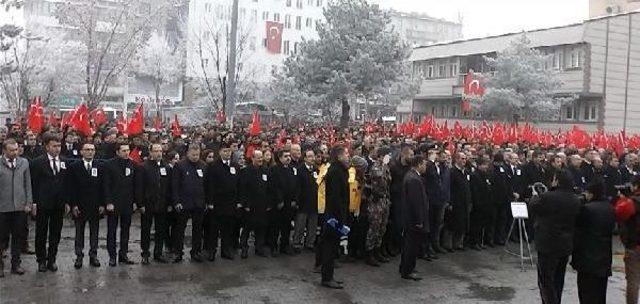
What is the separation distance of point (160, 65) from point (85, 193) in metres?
56.9

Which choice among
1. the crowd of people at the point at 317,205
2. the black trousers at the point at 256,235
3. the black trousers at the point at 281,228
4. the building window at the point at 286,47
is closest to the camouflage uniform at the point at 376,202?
the crowd of people at the point at 317,205

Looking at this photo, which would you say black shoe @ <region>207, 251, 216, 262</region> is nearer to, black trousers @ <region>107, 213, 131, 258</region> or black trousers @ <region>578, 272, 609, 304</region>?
black trousers @ <region>107, 213, 131, 258</region>

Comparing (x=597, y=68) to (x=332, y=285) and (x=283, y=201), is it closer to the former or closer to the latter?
(x=283, y=201)

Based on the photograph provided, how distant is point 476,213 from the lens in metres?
12.8

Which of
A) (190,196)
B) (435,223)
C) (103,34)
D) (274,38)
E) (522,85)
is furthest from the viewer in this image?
(274,38)

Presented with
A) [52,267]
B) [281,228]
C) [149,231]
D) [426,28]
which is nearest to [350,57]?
[281,228]

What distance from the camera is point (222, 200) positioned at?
35.2ft

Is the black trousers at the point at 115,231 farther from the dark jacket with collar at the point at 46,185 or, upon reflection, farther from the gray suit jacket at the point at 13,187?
the gray suit jacket at the point at 13,187

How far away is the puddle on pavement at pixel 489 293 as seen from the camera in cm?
916

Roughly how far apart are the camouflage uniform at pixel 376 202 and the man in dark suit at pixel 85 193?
13.8ft

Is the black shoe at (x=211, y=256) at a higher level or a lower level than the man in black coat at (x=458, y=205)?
lower

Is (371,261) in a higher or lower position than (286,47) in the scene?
lower

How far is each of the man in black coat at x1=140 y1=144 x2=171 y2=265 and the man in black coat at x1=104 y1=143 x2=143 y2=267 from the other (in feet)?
0.44

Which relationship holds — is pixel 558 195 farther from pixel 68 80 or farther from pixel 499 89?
pixel 68 80
